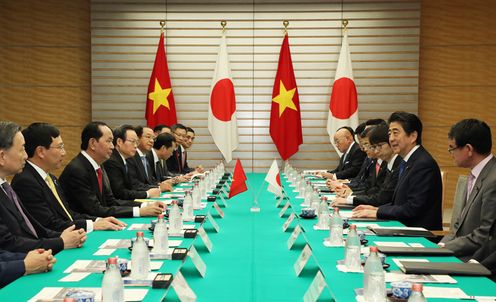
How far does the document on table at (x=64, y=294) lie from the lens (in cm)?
206

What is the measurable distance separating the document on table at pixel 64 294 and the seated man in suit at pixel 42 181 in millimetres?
1354

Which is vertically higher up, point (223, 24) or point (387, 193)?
point (223, 24)

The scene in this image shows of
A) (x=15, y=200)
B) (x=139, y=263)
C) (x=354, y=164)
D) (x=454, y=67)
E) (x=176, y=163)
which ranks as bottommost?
(x=176, y=163)

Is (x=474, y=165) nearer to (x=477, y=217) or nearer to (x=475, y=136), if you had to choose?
(x=475, y=136)

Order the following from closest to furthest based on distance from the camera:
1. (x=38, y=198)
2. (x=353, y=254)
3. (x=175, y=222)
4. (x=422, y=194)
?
(x=353, y=254) → (x=175, y=222) → (x=38, y=198) → (x=422, y=194)

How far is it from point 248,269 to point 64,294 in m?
0.91

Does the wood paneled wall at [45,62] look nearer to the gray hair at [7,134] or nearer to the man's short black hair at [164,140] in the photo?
the man's short black hair at [164,140]

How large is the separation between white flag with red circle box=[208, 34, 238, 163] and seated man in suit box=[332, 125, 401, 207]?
4.21 m

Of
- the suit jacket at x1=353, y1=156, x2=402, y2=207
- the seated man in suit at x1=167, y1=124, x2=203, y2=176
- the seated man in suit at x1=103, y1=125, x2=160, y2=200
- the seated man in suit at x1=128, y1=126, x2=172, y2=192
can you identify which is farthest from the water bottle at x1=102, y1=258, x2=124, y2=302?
the seated man in suit at x1=167, y1=124, x2=203, y2=176

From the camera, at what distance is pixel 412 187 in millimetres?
4223

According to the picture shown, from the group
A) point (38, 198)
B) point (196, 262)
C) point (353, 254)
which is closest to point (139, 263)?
point (196, 262)

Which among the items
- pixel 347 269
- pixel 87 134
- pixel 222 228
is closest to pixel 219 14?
pixel 87 134

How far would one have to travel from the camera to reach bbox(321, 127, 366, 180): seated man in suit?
308 inches

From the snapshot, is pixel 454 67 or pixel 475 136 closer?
pixel 475 136
